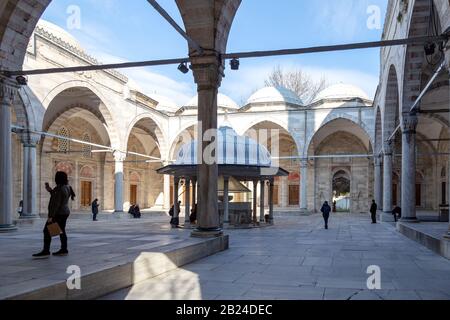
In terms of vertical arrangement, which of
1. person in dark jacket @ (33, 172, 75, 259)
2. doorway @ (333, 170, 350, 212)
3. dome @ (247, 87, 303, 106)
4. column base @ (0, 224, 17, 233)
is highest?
dome @ (247, 87, 303, 106)

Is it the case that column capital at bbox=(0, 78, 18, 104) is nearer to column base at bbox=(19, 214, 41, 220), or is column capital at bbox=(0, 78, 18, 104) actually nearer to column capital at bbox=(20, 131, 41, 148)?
column base at bbox=(19, 214, 41, 220)

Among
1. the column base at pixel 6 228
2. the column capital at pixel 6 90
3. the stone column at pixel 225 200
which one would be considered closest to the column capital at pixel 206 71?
the column capital at pixel 6 90

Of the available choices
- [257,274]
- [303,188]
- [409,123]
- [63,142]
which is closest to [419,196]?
[303,188]

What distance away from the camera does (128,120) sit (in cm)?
2478

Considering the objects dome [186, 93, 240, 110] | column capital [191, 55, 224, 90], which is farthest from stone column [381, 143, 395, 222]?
dome [186, 93, 240, 110]

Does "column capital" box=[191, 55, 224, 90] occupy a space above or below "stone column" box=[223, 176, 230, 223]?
above

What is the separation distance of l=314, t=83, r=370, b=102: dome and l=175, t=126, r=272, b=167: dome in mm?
15787

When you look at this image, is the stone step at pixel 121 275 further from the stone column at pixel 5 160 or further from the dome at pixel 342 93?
the dome at pixel 342 93

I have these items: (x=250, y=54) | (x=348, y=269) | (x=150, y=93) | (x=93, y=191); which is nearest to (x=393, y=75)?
(x=250, y=54)

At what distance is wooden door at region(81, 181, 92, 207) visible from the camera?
2815 centimetres

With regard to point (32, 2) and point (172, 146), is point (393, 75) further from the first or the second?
point (172, 146)

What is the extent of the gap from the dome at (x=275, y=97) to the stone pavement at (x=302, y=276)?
22.2m

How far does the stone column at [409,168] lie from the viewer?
1277 centimetres

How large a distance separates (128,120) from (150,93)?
13.7 m
